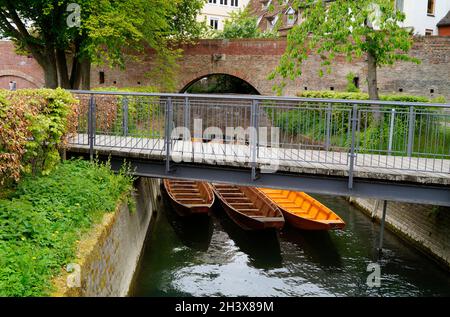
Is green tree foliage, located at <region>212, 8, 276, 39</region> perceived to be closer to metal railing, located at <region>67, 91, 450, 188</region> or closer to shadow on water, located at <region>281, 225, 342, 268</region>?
shadow on water, located at <region>281, 225, 342, 268</region>

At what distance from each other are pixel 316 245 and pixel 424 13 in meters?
23.6

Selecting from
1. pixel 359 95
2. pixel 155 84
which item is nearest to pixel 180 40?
pixel 155 84

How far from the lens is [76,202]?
7594 millimetres

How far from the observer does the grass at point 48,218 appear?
523 centimetres

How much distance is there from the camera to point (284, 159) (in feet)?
29.7

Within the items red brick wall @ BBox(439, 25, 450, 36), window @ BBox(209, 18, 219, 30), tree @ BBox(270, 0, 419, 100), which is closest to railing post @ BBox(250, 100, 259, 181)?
tree @ BBox(270, 0, 419, 100)

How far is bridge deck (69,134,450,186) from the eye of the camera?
27.0 ft

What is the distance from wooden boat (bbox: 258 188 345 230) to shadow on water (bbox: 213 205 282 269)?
69 cm

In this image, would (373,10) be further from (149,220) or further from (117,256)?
(117,256)

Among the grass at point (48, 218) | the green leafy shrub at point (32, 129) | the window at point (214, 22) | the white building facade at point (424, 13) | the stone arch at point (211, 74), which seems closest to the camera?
the grass at point (48, 218)

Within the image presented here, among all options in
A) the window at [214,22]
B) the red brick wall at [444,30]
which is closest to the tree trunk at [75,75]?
the window at [214,22]

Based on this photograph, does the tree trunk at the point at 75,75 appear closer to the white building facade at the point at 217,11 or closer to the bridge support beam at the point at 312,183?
the bridge support beam at the point at 312,183

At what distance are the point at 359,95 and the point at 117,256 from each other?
13.4 metres

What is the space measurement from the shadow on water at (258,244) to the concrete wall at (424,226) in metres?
3.16
